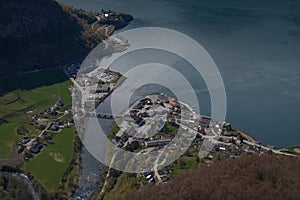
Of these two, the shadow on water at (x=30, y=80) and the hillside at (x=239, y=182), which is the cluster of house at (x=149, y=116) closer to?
the hillside at (x=239, y=182)

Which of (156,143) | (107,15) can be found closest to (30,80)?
(156,143)

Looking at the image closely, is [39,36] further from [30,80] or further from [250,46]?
[250,46]

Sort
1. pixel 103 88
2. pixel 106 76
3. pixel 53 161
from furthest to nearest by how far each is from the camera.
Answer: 1. pixel 106 76
2. pixel 103 88
3. pixel 53 161

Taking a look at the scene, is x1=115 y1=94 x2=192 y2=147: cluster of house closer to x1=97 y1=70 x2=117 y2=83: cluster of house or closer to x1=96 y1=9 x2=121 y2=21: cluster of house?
x1=97 y1=70 x2=117 y2=83: cluster of house

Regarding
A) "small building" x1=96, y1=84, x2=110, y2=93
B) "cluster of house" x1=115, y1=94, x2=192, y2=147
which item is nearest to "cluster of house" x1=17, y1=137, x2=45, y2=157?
"cluster of house" x1=115, y1=94, x2=192, y2=147

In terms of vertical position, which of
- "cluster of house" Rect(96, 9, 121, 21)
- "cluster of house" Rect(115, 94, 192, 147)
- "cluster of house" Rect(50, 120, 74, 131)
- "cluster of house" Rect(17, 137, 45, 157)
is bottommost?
"cluster of house" Rect(17, 137, 45, 157)

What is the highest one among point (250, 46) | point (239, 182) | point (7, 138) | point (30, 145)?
point (239, 182)

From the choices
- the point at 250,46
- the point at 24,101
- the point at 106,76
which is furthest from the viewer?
the point at 250,46
